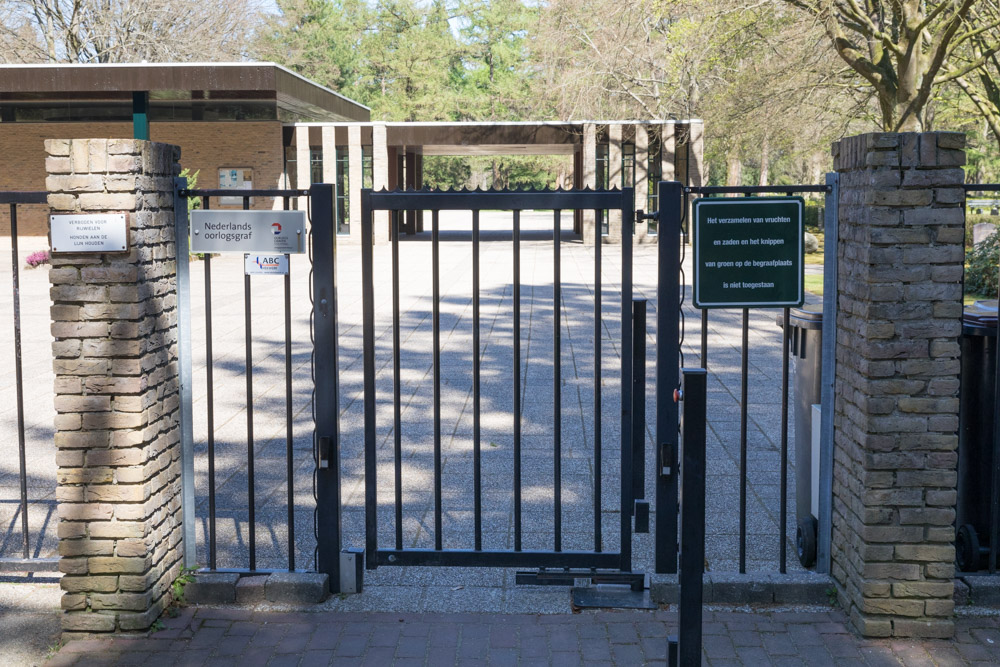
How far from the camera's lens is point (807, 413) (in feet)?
17.3

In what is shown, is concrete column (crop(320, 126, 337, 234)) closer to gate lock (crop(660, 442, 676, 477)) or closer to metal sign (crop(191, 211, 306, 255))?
metal sign (crop(191, 211, 306, 255))

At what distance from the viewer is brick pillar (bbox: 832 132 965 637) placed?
426 cm

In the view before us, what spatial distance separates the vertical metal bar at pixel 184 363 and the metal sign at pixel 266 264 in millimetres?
312

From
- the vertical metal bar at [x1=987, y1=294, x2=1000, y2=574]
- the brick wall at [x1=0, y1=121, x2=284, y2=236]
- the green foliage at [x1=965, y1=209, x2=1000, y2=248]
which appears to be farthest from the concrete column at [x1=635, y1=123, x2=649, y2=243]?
the vertical metal bar at [x1=987, y1=294, x2=1000, y2=574]

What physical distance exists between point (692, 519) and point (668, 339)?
1682 mm

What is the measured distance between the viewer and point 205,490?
21.6 ft

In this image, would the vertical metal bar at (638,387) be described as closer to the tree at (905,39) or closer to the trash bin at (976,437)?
the trash bin at (976,437)

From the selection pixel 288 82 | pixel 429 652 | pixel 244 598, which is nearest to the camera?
pixel 429 652

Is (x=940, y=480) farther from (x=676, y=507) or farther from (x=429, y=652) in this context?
(x=429, y=652)

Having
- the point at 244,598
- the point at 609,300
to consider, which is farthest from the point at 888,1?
the point at 244,598

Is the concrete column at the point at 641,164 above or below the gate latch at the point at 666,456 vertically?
above

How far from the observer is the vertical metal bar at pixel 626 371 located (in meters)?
4.61

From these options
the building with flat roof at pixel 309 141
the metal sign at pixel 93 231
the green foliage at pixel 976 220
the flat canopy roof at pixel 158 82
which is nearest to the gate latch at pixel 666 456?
the metal sign at pixel 93 231

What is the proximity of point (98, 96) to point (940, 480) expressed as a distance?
1207 inches
